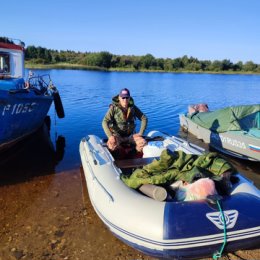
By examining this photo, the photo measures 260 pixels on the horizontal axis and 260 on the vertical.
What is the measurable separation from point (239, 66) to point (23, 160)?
278 feet

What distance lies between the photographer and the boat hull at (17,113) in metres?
7.38

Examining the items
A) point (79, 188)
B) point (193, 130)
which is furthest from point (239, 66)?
point (79, 188)

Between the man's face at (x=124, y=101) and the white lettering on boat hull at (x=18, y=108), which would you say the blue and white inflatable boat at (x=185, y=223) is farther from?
the white lettering on boat hull at (x=18, y=108)

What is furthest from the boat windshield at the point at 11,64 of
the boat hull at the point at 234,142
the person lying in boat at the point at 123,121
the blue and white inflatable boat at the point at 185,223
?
the blue and white inflatable boat at the point at 185,223

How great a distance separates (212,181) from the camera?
4.16 metres

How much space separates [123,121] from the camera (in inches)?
268

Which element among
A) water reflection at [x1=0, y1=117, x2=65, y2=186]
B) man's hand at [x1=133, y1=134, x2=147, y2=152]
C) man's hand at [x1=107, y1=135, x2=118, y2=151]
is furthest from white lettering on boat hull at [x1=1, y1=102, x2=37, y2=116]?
man's hand at [x1=133, y1=134, x2=147, y2=152]

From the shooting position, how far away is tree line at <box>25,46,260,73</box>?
7381cm

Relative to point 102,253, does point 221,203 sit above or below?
above

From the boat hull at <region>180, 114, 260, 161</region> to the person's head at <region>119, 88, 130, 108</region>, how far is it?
339 centimetres

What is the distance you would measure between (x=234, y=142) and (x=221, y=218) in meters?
5.04

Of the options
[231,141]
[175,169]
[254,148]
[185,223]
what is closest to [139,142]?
[175,169]

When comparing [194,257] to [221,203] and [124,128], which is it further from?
[124,128]

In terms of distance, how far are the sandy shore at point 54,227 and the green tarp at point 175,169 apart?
3.19 ft
